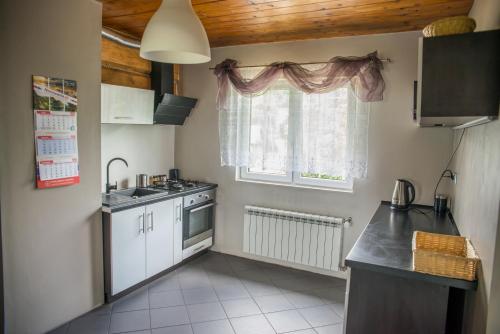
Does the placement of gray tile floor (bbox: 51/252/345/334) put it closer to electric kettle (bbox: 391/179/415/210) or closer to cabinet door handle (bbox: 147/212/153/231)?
cabinet door handle (bbox: 147/212/153/231)

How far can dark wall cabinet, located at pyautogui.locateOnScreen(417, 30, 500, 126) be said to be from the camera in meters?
1.31

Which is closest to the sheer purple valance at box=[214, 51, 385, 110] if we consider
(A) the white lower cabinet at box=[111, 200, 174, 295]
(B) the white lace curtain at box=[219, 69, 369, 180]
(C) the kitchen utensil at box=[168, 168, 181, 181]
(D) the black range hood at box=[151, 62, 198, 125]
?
(B) the white lace curtain at box=[219, 69, 369, 180]

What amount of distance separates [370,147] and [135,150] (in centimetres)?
233

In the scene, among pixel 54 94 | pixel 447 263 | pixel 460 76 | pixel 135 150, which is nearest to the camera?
pixel 460 76

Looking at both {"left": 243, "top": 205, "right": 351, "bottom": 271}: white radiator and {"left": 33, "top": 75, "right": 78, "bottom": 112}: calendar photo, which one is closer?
{"left": 33, "top": 75, "right": 78, "bottom": 112}: calendar photo

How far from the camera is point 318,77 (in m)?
3.16

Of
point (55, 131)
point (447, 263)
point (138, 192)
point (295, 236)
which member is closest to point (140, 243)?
point (138, 192)

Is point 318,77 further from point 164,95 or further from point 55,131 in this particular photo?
point 55,131

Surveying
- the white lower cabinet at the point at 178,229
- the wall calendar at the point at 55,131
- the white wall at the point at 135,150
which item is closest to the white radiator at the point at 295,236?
the white lower cabinet at the point at 178,229

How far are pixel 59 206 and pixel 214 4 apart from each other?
1806mm

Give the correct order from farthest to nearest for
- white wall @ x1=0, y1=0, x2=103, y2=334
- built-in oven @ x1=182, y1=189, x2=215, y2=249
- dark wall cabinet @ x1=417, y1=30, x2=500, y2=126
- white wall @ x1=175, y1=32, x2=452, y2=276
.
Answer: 1. built-in oven @ x1=182, y1=189, x2=215, y2=249
2. white wall @ x1=175, y1=32, x2=452, y2=276
3. white wall @ x1=0, y1=0, x2=103, y2=334
4. dark wall cabinet @ x1=417, y1=30, x2=500, y2=126

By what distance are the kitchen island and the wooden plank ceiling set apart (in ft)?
5.57

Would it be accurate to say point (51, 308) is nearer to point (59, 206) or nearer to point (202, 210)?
point (59, 206)

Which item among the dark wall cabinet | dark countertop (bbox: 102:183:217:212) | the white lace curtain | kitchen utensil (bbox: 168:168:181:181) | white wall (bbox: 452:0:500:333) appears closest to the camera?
white wall (bbox: 452:0:500:333)
